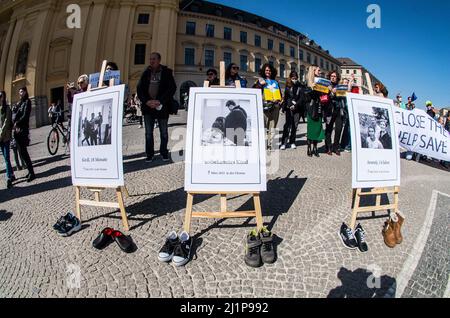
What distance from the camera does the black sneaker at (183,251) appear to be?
7.55 ft

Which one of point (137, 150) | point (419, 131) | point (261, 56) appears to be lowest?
point (137, 150)

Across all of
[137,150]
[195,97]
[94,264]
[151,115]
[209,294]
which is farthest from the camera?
[137,150]

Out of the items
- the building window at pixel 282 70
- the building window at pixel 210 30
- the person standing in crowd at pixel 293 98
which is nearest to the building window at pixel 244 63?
the building window at pixel 210 30

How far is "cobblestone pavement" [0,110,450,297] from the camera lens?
2.08m

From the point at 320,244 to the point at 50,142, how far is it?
8.26m

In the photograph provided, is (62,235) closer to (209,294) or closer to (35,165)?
(209,294)

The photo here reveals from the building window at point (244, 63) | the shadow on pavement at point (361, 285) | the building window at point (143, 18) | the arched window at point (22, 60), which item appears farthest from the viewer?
the building window at point (244, 63)

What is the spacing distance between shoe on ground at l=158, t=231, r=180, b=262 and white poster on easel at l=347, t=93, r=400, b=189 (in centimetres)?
208

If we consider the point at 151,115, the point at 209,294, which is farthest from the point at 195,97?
the point at 151,115

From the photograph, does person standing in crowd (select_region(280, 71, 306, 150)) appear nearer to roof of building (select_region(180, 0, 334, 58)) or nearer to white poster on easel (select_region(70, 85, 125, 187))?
white poster on easel (select_region(70, 85, 125, 187))

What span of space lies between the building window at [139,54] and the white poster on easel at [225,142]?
29.2 metres

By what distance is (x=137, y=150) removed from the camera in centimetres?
746

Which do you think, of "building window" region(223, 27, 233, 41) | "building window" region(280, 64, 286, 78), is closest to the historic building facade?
"building window" region(223, 27, 233, 41)

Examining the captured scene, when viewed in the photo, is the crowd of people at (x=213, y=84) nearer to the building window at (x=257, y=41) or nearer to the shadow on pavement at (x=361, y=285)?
the shadow on pavement at (x=361, y=285)
